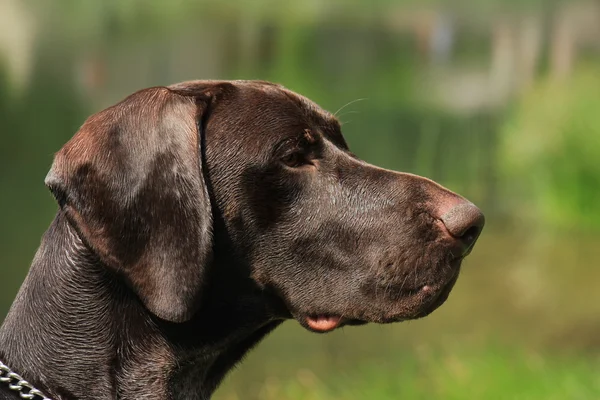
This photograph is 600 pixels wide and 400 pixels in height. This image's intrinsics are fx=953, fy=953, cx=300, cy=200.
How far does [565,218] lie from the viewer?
31.6 ft

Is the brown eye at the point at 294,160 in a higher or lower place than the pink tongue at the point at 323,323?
higher

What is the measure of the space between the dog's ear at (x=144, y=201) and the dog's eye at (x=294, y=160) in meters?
0.30

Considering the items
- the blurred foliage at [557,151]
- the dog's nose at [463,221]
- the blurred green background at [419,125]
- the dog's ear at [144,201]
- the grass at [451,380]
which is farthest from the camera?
the blurred foliage at [557,151]

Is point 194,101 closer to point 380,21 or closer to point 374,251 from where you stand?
point 374,251

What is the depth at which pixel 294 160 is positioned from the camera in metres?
3.08

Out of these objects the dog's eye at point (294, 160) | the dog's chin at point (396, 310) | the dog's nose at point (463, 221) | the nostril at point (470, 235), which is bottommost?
the dog's chin at point (396, 310)

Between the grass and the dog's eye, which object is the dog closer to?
the dog's eye

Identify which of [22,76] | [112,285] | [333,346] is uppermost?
[112,285]

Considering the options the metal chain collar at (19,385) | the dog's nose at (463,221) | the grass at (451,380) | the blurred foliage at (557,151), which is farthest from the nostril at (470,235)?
the blurred foliage at (557,151)

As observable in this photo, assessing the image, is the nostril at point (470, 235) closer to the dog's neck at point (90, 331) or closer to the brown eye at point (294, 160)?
the brown eye at point (294, 160)

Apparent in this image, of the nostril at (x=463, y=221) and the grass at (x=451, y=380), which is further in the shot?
the grass at (x=451, y=380)

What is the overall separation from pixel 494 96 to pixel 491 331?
2743mm

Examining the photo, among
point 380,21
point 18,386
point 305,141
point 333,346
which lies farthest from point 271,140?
point 380,21

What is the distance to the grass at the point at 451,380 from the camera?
6840 millimetres
